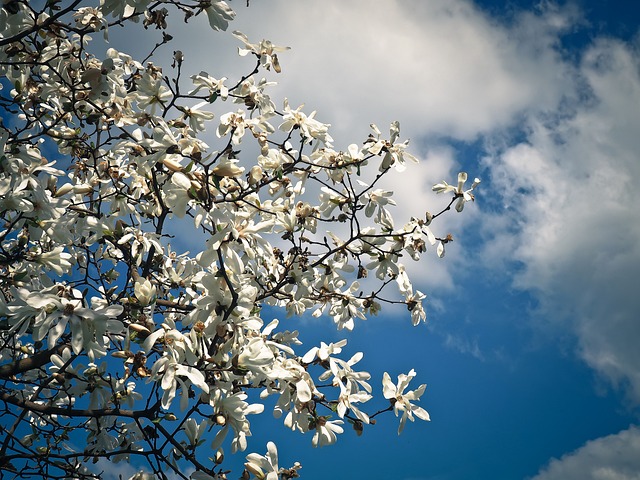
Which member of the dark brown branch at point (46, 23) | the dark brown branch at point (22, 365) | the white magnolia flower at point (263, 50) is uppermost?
the white magnolia flower at point (263, 50)

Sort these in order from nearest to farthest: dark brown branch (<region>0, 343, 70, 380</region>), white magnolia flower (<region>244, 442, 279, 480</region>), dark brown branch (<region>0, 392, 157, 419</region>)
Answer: white magnolia flower (<region>244, 442, 279, 480</region>)
dark brown branch (<region>0, 392, 157, 419</region>)
dark brown branch (<region>0, 343, 70, 380</region>)

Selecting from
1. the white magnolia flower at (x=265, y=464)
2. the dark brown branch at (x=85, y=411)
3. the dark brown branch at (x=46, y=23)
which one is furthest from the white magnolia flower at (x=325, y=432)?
the dark brown branch at (x=46, y=23)

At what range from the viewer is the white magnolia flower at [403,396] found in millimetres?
3533

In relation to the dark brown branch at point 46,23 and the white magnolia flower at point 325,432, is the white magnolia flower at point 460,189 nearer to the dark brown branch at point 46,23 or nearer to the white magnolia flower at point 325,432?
→ the white magnolia flower at point 325,432

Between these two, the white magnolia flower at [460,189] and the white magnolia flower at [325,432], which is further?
the white magnolia flower at [460,189]

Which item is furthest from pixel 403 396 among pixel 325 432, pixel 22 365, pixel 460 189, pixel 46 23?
pixel 46 23

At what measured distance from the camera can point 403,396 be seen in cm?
355

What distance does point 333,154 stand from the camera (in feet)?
13.4

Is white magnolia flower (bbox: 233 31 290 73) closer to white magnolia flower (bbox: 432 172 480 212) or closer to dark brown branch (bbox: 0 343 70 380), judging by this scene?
white magnolia flower (bbox: 432 172 480 212)

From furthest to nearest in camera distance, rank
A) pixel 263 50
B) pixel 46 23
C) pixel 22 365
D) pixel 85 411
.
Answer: pixel 263 50
pixel 22 365
pixel 85 411
pixel 46 23

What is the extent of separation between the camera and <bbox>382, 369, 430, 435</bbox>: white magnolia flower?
3533 millimetres

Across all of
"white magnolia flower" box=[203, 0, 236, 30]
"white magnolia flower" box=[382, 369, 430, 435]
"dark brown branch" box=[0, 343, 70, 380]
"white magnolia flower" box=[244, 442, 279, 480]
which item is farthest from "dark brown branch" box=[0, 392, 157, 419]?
"white magnolia flower" box=[203, 0, 236, 30]

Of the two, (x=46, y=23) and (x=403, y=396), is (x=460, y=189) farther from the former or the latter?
(x=46, y=23)

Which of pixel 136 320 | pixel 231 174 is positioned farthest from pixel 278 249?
pixel 231 174
